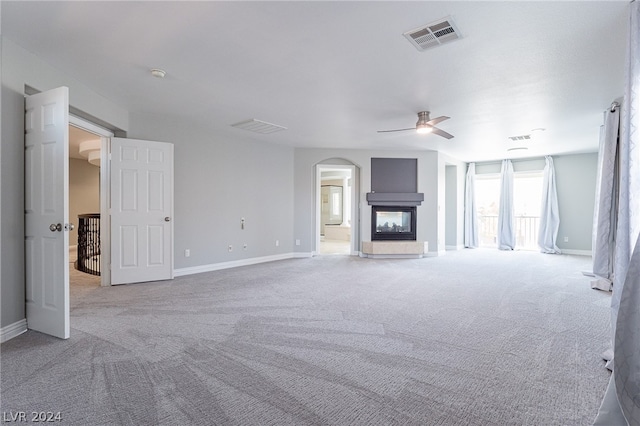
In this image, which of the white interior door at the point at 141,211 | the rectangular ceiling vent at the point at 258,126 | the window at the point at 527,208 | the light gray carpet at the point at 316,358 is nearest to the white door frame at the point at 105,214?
the white interior door at the point at 141,211

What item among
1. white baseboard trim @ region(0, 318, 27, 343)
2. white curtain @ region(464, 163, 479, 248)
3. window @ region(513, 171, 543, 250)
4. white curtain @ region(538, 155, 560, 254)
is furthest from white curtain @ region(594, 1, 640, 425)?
window @ region(513, 171, 543, 250)

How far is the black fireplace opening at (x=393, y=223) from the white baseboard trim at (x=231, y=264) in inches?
68.5

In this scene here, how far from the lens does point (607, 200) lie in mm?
3982

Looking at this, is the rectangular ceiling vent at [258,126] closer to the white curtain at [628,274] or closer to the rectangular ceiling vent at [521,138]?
the white curtain at [628,274]

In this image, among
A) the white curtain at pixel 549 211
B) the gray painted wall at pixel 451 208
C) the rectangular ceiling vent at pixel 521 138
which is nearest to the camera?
the rectangular ceiling vent at pixel 521 138

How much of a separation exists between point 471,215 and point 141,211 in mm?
8236

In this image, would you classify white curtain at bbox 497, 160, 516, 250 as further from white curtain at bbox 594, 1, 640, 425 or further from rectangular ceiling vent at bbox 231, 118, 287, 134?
white curtain at bbox 594, 1, 640, 425

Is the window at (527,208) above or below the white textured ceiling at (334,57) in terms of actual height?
→ below

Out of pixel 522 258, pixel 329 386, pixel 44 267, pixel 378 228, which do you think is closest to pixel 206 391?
pixel 329 386

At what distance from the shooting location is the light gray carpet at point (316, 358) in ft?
5.74

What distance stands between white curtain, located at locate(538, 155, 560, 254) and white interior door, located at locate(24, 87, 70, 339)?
9634mm

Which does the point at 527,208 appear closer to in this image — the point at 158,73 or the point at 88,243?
the point at 158,73

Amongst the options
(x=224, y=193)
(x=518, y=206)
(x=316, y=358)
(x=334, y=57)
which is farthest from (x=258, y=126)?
(x=518, y=206)

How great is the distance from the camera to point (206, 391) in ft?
6.26
